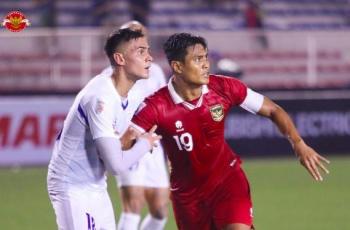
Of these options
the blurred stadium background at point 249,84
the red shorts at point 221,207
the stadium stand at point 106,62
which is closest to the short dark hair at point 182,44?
the red shorts at point 221,207

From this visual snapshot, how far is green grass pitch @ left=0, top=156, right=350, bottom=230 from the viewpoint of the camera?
11.8 meters

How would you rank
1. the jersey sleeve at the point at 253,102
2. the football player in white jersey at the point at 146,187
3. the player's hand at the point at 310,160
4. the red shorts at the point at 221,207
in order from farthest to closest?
the football player in white jersey at the point at 146,187
the jersey sleeve at the point at 253,102
the red shorts at the point at 221,207
the player's hand at the point at 310,160

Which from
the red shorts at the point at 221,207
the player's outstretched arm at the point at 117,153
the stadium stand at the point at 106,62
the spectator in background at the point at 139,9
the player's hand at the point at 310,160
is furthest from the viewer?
the spectator in background at the point at 139,9

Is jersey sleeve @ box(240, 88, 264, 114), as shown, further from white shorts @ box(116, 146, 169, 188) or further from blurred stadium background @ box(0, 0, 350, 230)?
blurred stadium background @ box(0, 0, 350, 230)

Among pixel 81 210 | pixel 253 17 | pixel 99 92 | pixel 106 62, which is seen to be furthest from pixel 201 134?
pixel 253 17

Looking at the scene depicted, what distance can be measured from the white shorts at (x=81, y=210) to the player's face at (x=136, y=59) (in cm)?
90

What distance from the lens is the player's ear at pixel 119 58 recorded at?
7354 millimetres

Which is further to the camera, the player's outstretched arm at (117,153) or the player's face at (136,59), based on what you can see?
the player's face at (136,59)

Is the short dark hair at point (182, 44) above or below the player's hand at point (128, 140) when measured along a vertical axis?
above

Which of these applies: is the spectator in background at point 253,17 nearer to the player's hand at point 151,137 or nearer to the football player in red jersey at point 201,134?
the football player in red jersey at point 201,134

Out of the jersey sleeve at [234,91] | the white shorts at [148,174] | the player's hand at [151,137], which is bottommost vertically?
the white shorts at [148,174]

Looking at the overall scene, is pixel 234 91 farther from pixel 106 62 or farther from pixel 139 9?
pixel 139 9

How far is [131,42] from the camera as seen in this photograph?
7457mm

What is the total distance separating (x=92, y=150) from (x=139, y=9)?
13632mm
